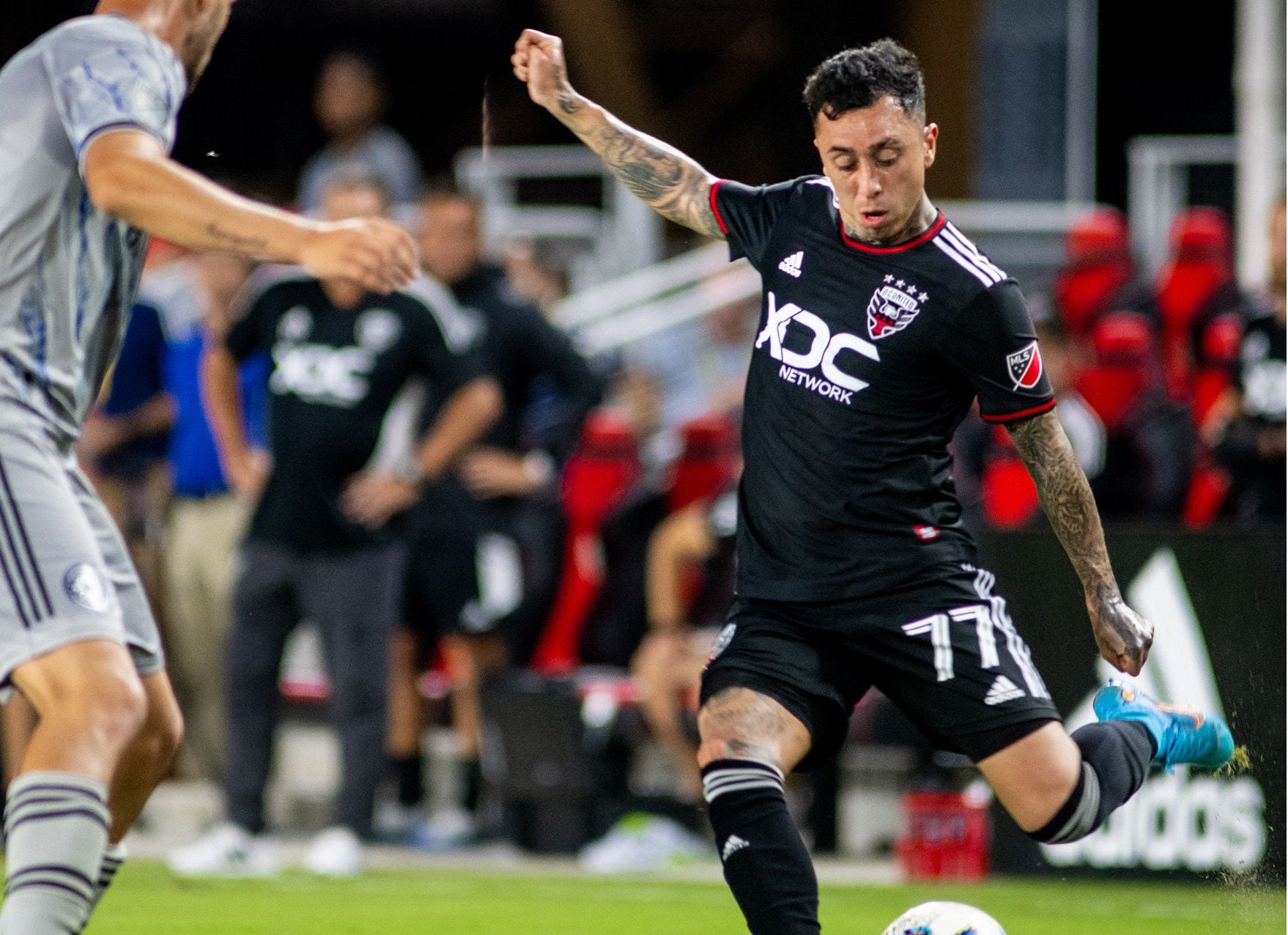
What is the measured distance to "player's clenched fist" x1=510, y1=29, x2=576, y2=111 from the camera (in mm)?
5648

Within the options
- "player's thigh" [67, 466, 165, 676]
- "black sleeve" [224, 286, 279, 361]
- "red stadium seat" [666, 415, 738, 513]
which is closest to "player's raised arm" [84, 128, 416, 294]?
"player's thigh" [67, 466, 165, 676]

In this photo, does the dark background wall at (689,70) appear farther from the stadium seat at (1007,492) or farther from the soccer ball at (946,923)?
the soccer ball at (946,923)

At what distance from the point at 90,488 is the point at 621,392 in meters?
8.29

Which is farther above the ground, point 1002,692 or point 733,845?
point 1002,692

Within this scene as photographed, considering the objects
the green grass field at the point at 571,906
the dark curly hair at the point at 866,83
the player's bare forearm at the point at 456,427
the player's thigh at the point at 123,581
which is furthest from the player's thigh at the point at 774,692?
the player's bare forearm at the point at 456,427

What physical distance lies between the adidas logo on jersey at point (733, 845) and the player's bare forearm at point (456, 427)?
4784 mm

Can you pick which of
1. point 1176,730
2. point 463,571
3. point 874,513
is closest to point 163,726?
point 874,513

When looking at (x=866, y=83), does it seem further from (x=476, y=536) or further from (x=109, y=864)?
(x=476, y=536)

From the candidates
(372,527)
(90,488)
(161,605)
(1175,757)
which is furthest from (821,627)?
(161,605)

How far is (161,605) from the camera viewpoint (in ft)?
37.9

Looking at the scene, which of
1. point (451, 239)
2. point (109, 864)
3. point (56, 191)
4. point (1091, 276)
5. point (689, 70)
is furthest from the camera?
point (689, 70)

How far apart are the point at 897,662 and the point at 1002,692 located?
0.27m

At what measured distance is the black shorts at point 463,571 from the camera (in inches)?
410

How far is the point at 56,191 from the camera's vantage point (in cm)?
442
